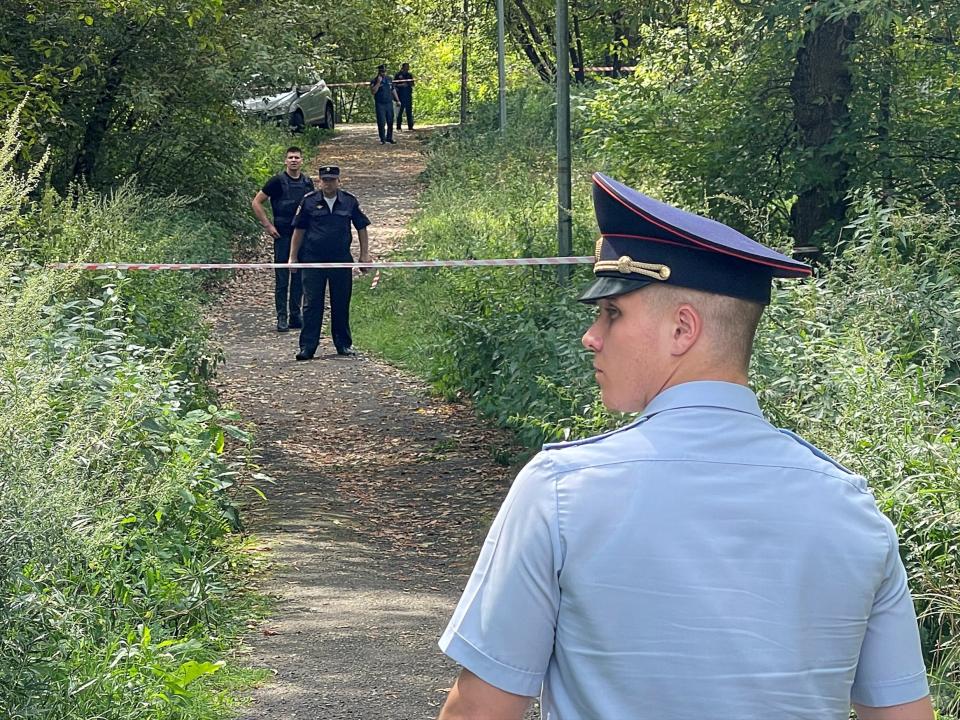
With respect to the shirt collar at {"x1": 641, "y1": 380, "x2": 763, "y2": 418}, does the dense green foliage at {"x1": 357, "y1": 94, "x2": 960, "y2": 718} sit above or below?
below

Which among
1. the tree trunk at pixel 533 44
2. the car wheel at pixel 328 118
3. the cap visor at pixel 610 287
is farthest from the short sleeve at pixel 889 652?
the car wheel at pixel 328 118

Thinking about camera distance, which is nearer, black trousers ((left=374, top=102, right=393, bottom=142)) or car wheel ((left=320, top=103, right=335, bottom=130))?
black trousers ((left=374, top=102, right=393, bottom=142))

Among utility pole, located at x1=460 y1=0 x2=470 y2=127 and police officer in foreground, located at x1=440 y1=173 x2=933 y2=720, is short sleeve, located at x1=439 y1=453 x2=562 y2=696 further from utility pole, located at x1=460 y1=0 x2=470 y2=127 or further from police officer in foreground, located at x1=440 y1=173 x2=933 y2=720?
utility pole, located at x1=460 y1=0 x2=470 y2=127

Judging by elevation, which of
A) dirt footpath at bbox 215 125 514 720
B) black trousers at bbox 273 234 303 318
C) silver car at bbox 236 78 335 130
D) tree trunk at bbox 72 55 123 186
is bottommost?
dirt footpath at bbox 215 125 514 720

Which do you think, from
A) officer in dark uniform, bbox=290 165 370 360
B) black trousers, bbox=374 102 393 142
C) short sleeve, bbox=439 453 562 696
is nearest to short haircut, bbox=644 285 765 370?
short sleeve, bbox=439 453 562 696

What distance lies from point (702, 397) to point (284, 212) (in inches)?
522

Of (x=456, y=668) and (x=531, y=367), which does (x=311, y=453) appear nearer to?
(x=531, y=367)

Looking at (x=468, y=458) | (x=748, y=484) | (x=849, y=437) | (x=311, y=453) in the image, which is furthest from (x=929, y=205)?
(x=748, y=484)

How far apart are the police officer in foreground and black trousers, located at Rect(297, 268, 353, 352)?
11.5m

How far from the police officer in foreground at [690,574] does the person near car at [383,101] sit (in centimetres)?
3746

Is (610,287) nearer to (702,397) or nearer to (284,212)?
(702,397)

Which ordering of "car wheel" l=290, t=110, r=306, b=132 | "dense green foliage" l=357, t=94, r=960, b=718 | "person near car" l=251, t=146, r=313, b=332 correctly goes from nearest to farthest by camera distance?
"dense green foliage" l=357, t=94, r=960, b=718, "person near car" l=251, t=146, r=313, b=332, "car wheel" l=290, t=110, r=306, b=132

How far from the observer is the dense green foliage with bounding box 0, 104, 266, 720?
14.2 ft

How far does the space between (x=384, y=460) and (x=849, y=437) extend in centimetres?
531
